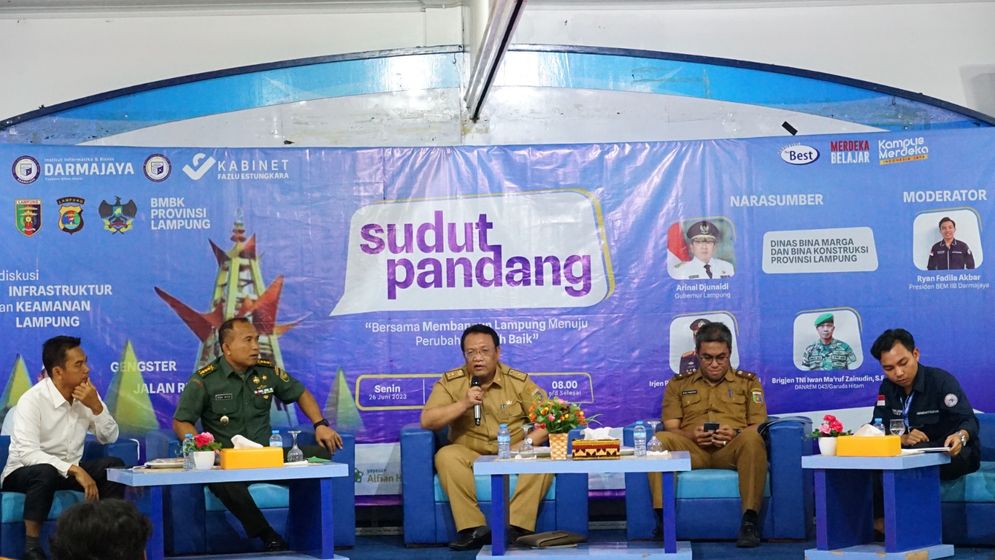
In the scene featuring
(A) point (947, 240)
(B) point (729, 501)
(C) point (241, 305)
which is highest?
(A) point (947, 240)

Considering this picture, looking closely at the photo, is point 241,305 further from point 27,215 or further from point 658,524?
point 658,524

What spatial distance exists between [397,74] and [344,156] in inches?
26.8

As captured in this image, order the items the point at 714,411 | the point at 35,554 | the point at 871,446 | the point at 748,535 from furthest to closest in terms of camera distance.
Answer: the point at 714,411, the point at 748,535, the point at 35,554, the point at 871,446

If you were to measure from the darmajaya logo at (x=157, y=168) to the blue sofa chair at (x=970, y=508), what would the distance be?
470cm

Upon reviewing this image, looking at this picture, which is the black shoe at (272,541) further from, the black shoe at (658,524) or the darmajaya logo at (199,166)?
the darmajaya logo at (199,166)

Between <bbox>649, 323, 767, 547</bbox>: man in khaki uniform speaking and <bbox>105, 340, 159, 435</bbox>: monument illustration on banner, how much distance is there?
3.00 m

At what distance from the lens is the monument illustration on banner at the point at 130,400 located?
7359mm

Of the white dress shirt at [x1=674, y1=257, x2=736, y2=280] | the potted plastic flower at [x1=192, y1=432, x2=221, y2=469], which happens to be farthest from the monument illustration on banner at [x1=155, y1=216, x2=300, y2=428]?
the white dress shirt at [x1=674, y1=257, x2=736, y2=280]

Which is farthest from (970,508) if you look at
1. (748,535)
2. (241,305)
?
(241,305)

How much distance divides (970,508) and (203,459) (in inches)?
146

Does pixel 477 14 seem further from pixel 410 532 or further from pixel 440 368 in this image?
pixel 410 532

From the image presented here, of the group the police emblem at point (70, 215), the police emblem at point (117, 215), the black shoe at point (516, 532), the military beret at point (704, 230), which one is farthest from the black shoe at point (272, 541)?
the military beret at point (704, 230)

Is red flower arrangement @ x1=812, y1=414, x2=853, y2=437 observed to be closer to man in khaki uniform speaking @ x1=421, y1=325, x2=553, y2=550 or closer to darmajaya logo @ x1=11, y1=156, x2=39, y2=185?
man in khaki uniform speaking @ x1=421, y1=325, x2=553, y2=550

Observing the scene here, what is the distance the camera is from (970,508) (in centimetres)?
615
